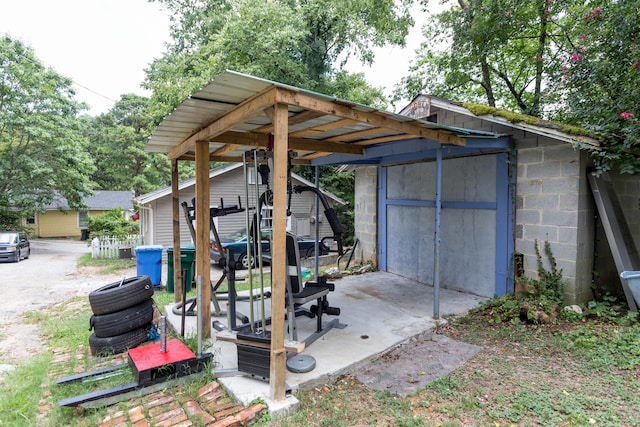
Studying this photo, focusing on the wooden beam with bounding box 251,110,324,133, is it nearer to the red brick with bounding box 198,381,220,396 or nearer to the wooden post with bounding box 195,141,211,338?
the wooden post with bounding box 195,141,211,338

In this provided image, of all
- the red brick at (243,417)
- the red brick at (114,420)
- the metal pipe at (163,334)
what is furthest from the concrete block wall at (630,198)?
the red brick at (114,420)

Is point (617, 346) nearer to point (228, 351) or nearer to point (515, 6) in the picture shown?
point (228, 351)

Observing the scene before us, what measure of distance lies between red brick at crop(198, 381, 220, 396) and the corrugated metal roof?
229 cm

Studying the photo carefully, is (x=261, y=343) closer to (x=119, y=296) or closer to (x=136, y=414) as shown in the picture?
(x=136, y=414)

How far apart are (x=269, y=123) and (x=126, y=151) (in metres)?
24.0

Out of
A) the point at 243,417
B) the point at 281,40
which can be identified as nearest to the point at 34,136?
the point at 281,40

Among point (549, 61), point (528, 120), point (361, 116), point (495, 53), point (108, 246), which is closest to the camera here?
point (361, 116)

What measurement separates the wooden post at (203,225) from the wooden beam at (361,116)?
66.4 inches

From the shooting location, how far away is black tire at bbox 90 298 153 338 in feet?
12.9

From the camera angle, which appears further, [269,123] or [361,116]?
[269,123]

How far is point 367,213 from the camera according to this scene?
8.02m

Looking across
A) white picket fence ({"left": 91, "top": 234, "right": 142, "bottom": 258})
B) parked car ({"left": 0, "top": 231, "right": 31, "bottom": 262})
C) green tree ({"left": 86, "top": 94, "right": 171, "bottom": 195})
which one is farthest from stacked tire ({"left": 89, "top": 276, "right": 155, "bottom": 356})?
green tree ({"left": 86, "top": 94, "right": 171, "bottom": 195})

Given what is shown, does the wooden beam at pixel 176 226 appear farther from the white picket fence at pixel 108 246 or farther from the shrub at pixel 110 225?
the shrub at pixel 110 225

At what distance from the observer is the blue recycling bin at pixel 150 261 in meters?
7.23
